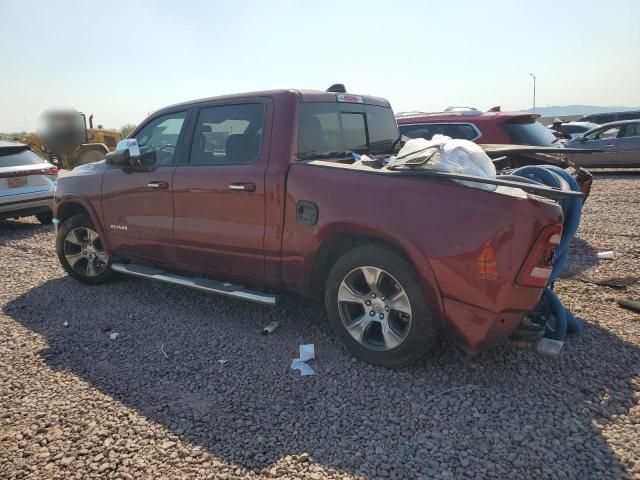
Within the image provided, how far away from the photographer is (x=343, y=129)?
412cm

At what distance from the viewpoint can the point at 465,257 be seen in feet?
9.15

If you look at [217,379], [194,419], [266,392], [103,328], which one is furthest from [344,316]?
[103,328]

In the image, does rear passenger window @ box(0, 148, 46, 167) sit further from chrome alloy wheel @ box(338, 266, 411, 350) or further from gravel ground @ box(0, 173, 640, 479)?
chrome alloy wheel @ box(338, 266, 411, 350)

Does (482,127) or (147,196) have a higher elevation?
(482,127)

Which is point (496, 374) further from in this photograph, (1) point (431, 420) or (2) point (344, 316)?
(2) point (344, 316)

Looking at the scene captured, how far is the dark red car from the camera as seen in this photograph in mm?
6934

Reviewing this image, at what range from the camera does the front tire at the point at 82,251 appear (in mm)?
5203

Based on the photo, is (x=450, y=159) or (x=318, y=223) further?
(x=318, y=223)

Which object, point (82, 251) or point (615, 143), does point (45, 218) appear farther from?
point (615, 143)

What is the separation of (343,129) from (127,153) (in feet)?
6.64

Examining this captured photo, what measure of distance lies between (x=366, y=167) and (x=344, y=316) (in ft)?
3.47

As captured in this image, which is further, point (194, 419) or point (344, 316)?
point (344, 316)

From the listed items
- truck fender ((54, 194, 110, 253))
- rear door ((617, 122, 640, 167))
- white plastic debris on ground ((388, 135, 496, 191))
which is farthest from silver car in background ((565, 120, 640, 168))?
truck fender ((54, 194, 110, 253))

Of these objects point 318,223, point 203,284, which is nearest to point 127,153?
point 203,284
